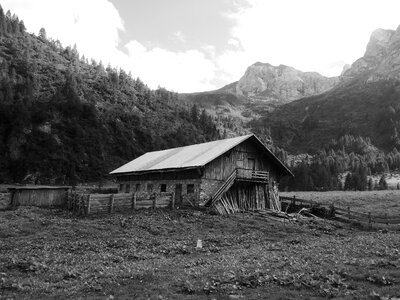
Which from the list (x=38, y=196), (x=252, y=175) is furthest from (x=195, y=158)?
(x=38, y=196)

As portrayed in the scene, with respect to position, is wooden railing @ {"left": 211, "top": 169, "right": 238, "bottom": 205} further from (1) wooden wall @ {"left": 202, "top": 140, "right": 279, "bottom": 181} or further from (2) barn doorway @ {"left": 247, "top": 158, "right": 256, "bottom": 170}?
(2) barn doorway @ {"left": 247, "top": 158, "right": 256, "bottom": 170}

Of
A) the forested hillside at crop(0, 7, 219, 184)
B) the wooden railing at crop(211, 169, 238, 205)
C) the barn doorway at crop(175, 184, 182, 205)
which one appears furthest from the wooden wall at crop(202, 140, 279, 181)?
the forested hillside at crop(0, 7, 219, 184)

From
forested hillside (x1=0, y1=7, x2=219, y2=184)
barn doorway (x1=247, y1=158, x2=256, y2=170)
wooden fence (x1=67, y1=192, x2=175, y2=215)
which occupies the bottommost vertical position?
wooden fence (x1=67, y1=192, x2=175, y2=215)

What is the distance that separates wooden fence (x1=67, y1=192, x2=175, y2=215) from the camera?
3216 centimetres

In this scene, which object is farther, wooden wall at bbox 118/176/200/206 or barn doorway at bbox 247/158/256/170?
barn doorway at bbox 247/158/256/170

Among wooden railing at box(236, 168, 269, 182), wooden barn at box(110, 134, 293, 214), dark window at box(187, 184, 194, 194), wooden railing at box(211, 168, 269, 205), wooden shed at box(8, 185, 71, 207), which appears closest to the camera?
wooden shed at box(8, 185, 71, 207)

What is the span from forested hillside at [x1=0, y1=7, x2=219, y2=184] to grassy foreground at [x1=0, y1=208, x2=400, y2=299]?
63133 millimetres

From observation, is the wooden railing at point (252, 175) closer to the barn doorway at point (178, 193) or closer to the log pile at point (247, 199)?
the log pile at point (247, 199)

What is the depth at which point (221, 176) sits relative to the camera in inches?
1654

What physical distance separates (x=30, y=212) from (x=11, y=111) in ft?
245

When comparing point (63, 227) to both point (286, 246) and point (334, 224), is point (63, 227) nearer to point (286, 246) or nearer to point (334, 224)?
point (286, 246)

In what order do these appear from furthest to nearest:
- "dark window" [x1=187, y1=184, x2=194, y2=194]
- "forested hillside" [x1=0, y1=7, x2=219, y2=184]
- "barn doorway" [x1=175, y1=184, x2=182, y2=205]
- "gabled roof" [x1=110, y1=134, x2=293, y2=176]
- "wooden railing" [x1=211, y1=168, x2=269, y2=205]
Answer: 1. "forested hillside" [x1=0, y1=7, x2=219, y2=184]
2. "barn doorway" [x1=175, y1=184, x2=182, y2=205]
3. "dark window" [x1=187, y1=184, x2=194, y2=194]
4. "gabled roof" [x1=110, y1=134, x2=293, y2=176]
5. "wooden railing" [x1=211, y1=168, x2=269, y2=205]

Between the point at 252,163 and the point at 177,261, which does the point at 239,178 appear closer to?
the point at 252,163

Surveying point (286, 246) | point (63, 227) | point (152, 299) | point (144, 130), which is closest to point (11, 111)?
point (144, 130)
